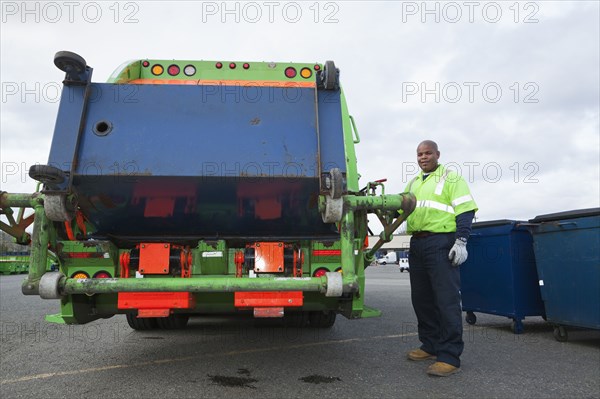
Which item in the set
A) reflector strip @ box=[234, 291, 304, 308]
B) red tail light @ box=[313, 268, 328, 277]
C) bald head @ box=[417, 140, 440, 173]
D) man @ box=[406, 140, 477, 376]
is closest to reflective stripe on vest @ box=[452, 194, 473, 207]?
man @ box=[406, 140, 477, 376]

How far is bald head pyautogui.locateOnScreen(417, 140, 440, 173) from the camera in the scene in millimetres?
4387

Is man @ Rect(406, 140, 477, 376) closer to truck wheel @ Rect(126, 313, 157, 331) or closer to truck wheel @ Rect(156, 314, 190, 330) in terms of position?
truck wheel @ Rect(156, 314, 190, 330)

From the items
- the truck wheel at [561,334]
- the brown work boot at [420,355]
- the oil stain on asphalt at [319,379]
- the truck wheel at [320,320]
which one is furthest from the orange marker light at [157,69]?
the truck wheel at [561,334]

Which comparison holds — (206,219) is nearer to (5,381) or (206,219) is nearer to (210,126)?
(210,126)

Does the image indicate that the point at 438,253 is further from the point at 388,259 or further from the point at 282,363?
the point at 388,259

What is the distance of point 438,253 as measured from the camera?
4.06 m

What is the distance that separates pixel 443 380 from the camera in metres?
3.65

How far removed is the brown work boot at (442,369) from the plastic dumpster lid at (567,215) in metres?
2.43

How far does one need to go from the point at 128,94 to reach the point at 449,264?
9.76 ft

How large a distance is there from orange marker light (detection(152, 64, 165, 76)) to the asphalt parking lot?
2777 mm

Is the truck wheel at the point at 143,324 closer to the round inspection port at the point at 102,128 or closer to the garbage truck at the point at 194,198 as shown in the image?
the garbage truck at the point at 194,198

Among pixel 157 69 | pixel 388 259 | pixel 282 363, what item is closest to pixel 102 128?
pixel 157 69

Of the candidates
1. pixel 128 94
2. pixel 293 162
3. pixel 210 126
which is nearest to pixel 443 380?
pixel 293 162

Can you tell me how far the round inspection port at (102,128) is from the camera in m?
3.35
